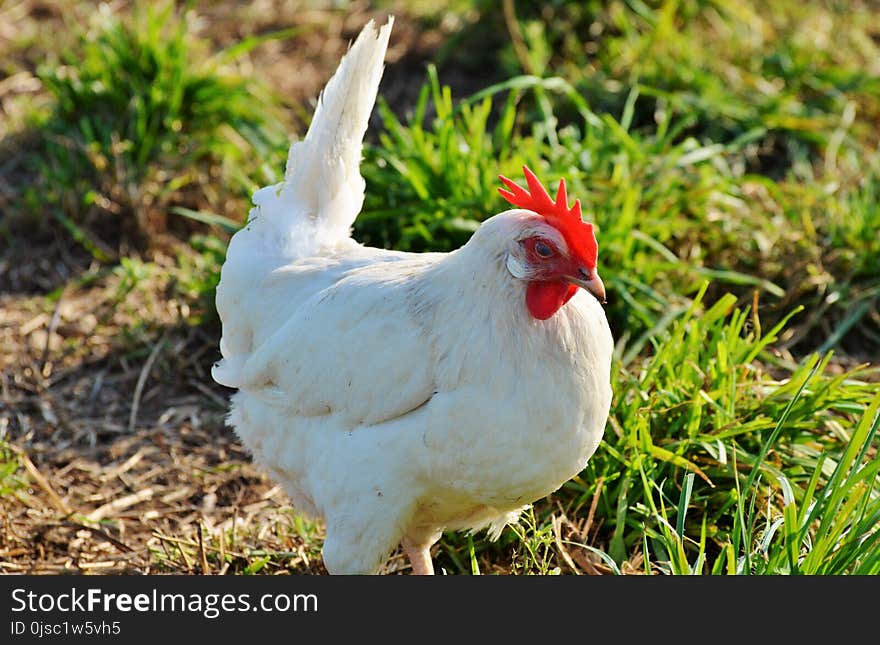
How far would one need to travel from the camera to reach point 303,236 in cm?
376

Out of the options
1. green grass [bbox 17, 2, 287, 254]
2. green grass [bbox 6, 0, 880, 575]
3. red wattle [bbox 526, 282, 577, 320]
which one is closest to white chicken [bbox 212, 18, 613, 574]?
red wattle [bbox 526, 282, 577, 320]

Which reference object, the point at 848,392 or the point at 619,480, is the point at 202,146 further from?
the point at 848,392

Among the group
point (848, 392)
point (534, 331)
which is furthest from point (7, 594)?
point (848, 392)

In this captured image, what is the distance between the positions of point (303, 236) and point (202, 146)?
2348mm

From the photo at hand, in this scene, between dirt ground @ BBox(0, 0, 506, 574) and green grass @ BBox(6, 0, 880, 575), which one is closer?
green grass @ BBox(6, 0, 880, 575)

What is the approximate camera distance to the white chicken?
292 cm

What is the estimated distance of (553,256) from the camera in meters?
2.88

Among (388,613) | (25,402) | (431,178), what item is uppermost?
(431,178)

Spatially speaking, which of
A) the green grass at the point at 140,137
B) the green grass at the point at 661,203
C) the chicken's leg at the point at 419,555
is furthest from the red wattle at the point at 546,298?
the green grass at the point at 140,137

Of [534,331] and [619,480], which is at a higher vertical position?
[534,331]

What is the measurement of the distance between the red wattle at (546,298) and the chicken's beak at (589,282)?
0.08 metres

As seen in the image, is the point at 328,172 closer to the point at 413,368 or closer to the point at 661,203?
the point at 413,368

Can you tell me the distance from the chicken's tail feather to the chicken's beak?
114 cm

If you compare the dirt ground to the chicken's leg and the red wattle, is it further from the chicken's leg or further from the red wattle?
the red wattle
